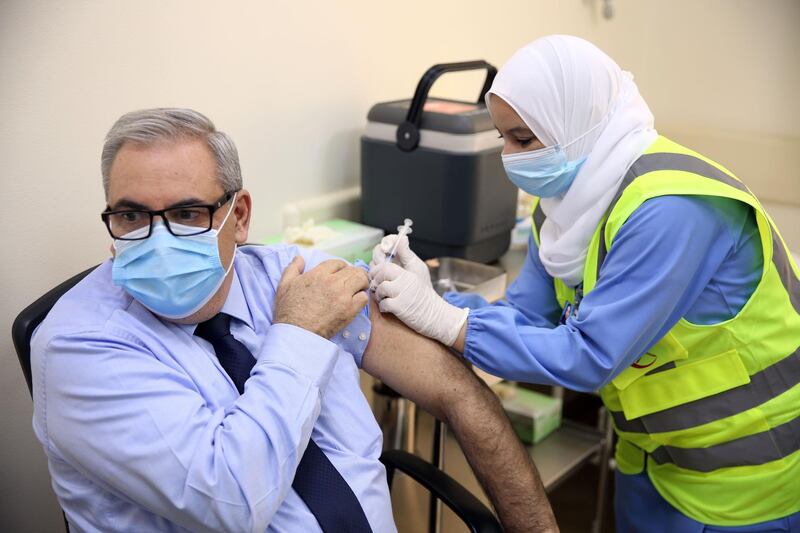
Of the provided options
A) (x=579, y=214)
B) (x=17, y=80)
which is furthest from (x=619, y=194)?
(x=17, y=80)

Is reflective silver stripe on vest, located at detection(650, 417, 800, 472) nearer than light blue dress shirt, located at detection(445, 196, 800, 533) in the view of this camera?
No

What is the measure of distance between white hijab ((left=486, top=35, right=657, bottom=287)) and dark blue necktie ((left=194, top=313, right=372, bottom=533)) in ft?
2.17

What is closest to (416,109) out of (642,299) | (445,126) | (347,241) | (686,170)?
(445,126)

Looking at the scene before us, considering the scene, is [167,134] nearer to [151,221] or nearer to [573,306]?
[151,221]

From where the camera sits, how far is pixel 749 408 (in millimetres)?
1541

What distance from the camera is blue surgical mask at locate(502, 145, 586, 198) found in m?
1.54

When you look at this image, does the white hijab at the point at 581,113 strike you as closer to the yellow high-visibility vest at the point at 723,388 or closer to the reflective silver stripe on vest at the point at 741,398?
the yellow high-visibility vest at the point at 723,388

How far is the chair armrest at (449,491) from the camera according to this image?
4.71ft

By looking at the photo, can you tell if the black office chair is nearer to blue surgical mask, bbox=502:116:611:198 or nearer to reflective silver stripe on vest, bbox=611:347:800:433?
reflective silver stripe on vest, bbox=611:347:800:433

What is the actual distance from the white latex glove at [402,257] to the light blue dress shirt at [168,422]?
353 millimetres

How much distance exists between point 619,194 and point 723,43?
2.63 metres

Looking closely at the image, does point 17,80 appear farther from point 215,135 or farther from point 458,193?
point 458,193

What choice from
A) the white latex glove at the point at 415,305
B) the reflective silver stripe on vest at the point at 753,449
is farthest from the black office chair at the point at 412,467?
the reflective silver stripe on vest at the point at 753,449

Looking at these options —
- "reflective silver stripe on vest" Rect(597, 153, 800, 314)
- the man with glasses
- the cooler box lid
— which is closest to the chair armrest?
the man with glasses
